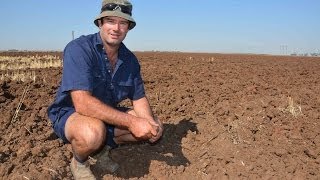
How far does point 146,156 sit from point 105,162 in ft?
1.81

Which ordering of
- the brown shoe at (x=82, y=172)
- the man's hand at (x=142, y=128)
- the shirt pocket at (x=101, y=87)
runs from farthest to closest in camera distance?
the shirt pocket at (x=101, y=87) < the brown shoe at (x=82, y=172) < the man's hand at (x=142, y=128)

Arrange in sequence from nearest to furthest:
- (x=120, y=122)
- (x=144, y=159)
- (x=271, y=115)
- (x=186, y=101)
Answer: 1. (x=120, y=122)
2. (x=144, y=159)
3. (x=271, y=115)
4. (x=186, y=101)

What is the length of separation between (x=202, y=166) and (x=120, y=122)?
1.16m

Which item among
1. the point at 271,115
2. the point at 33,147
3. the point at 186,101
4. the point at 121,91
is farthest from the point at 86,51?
the point at 186,101

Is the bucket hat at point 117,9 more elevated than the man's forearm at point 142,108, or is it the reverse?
the bucket hat at point 117,9

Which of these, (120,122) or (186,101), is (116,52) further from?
(186,101)

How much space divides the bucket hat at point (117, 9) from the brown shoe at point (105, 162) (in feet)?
4.35

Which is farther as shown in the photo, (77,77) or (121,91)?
(121,91)

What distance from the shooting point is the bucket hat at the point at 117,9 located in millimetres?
3977

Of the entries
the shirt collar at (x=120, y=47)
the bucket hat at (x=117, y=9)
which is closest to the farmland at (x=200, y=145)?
the shirt collar at (x=120, y=47)

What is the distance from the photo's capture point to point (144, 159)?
15.2ft

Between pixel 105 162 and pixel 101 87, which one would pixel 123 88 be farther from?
pixel 105 162

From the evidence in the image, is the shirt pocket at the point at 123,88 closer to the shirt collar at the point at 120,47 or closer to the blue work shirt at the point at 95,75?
the blue work shirt at the point at 95,75

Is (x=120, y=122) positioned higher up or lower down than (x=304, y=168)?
higher up
